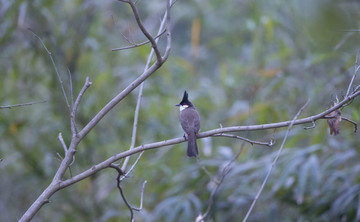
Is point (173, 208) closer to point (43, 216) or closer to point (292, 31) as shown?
point (43, 216)

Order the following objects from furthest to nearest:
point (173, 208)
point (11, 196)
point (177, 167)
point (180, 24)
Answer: point (180, 24)
point (11, 196)
point (177, 167)
point (173, 208)

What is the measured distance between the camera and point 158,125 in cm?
445

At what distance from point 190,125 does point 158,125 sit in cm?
135

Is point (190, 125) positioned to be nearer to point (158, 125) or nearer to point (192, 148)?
point (192, 148)

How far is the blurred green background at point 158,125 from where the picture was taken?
354cm

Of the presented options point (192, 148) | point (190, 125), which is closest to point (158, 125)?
point (190, 125)

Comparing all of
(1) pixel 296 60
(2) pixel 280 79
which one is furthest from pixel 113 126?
(1) pixel 296 60

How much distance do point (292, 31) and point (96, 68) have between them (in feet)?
7.86

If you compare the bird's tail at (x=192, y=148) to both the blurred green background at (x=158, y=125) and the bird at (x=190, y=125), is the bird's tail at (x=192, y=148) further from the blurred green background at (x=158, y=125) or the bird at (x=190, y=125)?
the blurred green background at (x=158, y=125)

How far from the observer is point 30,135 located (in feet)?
16.1

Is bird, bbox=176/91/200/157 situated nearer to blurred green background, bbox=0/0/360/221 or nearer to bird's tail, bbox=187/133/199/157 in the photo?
bird's tail, bbox=187/133/199/157

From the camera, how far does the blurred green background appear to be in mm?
3545

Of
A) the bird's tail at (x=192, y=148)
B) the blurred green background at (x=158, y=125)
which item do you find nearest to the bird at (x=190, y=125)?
the bird's tail at (x=192, y=148)

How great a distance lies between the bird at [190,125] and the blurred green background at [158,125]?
463 mm
